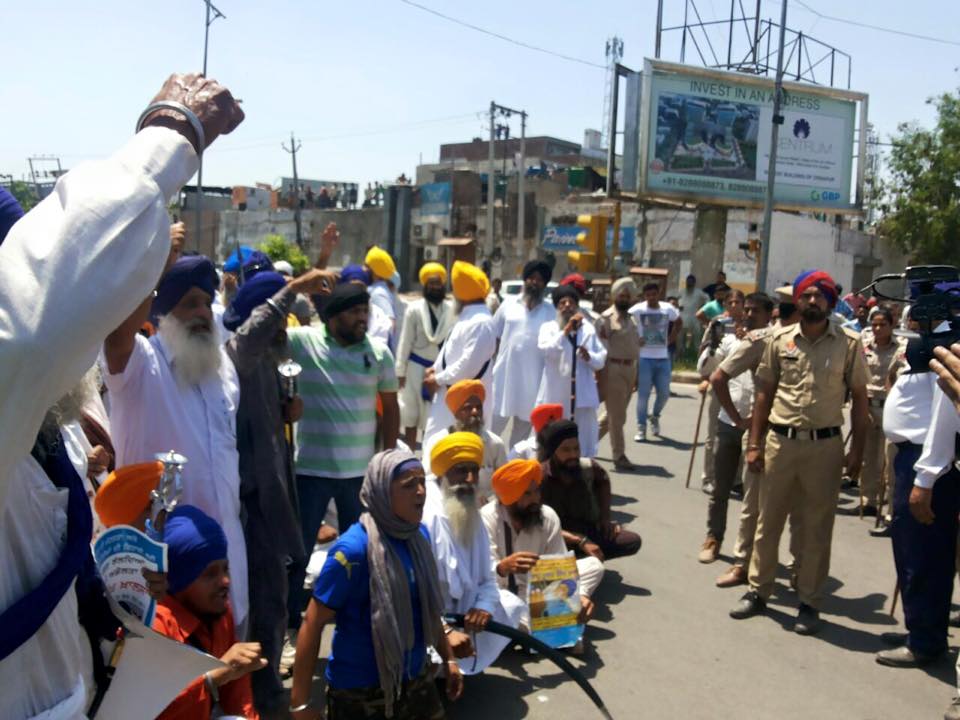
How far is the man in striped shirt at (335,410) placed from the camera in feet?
16.5

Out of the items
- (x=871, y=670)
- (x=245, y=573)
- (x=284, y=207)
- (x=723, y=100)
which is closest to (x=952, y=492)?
(x=871, y=670)

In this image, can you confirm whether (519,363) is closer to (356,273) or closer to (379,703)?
(356,273)

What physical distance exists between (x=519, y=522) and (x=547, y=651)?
1.60 m

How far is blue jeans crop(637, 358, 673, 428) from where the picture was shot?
1126 cm

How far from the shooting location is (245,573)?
3.70 meters

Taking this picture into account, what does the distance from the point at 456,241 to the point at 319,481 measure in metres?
5.93

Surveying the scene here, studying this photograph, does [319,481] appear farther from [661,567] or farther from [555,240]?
[555,240]

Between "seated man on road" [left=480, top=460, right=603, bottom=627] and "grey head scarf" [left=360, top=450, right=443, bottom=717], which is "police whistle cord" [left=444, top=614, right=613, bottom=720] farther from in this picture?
"seated man on road" [left=480, top=460, right=603, bottom=627]

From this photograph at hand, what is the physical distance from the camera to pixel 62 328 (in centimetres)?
110

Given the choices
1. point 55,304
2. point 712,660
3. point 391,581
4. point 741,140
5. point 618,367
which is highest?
point 741,140

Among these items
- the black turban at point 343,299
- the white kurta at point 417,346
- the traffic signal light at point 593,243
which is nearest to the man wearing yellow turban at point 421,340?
the white kurta at point 417,346

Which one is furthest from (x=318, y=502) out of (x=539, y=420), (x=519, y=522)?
(x=539, y=420)

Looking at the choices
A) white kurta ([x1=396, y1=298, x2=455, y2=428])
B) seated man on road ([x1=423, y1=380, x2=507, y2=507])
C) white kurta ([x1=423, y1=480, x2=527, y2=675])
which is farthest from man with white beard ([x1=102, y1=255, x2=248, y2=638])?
white kurta ([x1=396, y1=298, x2=455, y2=428])

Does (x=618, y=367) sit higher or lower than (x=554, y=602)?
higher
